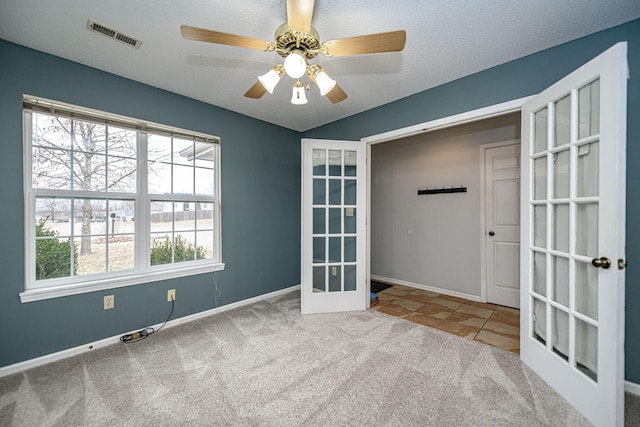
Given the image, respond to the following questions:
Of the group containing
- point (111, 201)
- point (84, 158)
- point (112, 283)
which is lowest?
point (112, 283)

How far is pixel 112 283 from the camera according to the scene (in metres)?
2.34

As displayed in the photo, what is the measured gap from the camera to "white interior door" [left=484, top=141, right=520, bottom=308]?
10.4 feet

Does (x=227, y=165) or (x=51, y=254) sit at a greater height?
(x=227, y=165)

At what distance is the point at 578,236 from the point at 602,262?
0.83 ft

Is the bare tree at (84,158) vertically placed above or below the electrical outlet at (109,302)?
above

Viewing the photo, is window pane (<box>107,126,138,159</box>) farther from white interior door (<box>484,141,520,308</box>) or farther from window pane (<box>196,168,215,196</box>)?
white interior door (<box>484,141,520,308</box>)

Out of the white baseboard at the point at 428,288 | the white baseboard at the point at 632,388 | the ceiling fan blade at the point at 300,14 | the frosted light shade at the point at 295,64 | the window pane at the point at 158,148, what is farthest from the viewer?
the white baseboard at the point at 428,288

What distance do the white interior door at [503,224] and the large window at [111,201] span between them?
355 cm

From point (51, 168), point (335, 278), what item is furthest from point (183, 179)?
point (335, 278)

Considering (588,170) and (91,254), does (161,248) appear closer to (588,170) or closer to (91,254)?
(91,254)

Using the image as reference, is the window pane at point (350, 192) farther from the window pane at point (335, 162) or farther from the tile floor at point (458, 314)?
the tile floor at point (458, 314)

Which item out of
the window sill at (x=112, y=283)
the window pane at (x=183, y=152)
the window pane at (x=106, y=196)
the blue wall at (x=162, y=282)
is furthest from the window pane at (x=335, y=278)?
the window pane at (x=183, y=152)

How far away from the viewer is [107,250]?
2.41 m

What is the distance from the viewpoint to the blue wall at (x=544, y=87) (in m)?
1.70
